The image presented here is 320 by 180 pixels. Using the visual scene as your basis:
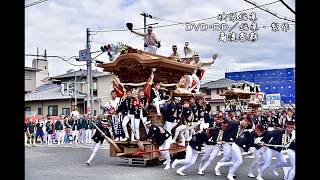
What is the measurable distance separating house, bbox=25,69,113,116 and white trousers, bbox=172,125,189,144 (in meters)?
1.82

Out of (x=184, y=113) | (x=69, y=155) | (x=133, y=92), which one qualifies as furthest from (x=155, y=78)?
(x=69, y=155)

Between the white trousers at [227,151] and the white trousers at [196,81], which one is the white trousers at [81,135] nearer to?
the white trousers at [196,81]

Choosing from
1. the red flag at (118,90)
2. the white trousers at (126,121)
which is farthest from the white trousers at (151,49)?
the white trousers at (126,121)

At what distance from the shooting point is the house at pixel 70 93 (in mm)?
7216

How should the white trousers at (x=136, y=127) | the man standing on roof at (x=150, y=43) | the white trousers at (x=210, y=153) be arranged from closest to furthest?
the white trousers at (x=210, y=153), the white trousers at (x=136, y=127), the man standing on roof at (x=150, y=43)

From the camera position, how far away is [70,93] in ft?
27.1

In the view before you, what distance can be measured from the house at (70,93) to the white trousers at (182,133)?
71.8 inches

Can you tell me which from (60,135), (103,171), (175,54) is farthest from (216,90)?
(60,135)

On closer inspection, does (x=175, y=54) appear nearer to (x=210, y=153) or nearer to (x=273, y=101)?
(x=273, y=101)

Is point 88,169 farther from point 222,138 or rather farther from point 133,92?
point 222,138

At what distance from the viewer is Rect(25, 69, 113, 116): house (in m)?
7.22

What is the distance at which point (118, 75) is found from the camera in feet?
25.3

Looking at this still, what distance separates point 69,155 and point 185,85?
314cm

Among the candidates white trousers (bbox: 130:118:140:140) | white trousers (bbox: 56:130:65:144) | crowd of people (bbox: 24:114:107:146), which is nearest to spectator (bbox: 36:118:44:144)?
crowd of people (bbox: 24:114:107:146)
